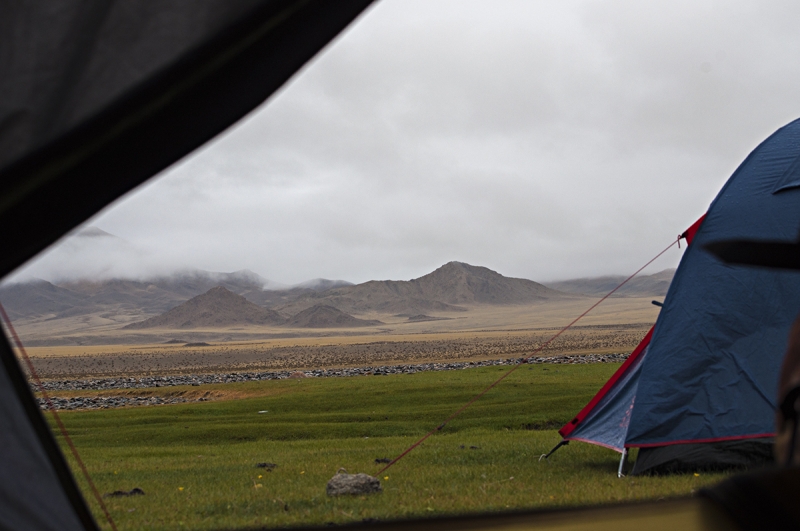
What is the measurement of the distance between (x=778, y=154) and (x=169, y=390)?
48242mm

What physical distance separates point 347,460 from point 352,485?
4344mm

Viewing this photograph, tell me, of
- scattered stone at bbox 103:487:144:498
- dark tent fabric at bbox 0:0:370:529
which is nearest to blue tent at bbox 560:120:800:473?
dark tent fabric at bbox 0:0:370:529

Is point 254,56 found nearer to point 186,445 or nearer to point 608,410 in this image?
point 608,410

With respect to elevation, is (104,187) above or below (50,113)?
below

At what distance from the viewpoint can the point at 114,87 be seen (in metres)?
2.43

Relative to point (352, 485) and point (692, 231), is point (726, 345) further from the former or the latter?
point (352, 485)

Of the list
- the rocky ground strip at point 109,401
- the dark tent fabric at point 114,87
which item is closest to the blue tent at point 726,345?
the dark tent fabric at point 114,87

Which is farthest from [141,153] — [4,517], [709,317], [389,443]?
[389,443]

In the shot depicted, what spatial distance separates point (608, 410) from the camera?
9461 mm

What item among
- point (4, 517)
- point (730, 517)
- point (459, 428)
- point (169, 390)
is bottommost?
point (169, 390)

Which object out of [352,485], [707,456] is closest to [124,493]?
[352,485]

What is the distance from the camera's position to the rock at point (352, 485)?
815cm

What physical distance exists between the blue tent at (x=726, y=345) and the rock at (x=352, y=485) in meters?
3.45

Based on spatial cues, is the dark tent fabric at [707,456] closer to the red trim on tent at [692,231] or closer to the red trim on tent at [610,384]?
the red trim on tent at [610,384]
